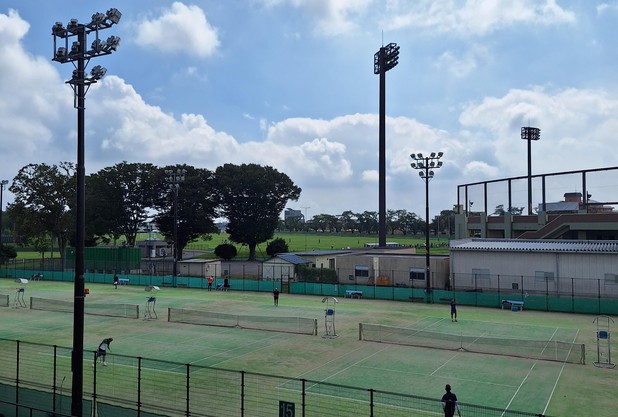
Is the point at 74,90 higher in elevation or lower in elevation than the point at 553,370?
higher

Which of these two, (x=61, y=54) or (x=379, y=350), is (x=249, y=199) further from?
(x=61, y=54)

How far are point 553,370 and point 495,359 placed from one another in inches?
105

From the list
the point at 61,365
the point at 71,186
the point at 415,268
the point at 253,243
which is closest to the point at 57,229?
the point at 71,186

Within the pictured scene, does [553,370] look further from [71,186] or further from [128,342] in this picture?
[71,186]

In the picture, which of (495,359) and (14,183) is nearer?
(495,359)

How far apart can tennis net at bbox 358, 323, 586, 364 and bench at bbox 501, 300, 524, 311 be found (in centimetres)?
1400

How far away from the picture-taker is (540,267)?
45.2 meters

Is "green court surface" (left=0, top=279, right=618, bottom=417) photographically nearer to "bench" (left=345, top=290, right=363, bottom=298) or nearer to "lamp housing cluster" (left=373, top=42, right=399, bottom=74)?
"bench" (left=345, top=290, right=363, bottom=298)

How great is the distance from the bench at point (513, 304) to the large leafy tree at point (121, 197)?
64.0 meters

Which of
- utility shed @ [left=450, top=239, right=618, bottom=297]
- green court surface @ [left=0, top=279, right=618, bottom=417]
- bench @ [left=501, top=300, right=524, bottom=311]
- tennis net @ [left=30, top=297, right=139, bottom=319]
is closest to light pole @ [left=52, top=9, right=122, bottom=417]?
green court surface @ [left=0, top=279, right=618, bottom=417]

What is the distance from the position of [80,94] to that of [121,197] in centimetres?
7901

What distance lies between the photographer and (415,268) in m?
53.3

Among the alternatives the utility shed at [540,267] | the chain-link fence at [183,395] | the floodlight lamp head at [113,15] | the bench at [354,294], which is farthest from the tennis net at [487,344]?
the floodlight lamp head at [113,15]

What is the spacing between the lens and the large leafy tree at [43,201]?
242 ft
